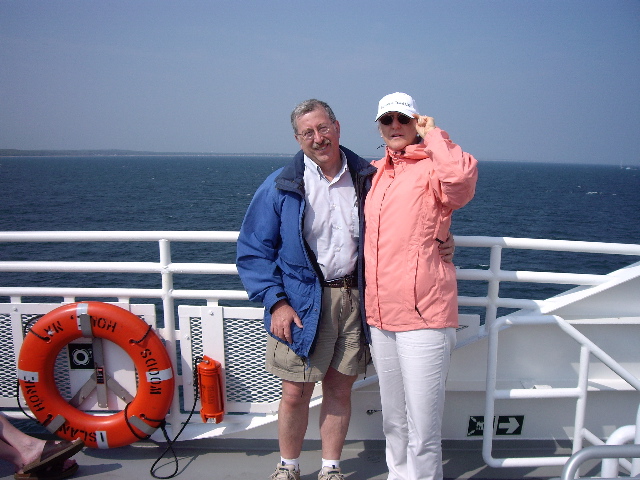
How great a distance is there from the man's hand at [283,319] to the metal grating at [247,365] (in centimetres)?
46

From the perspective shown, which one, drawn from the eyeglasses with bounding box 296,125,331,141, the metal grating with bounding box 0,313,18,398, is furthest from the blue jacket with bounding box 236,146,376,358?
the metal grating with bounding box 0,313,18,398

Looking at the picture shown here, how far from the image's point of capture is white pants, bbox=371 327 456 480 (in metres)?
1.77

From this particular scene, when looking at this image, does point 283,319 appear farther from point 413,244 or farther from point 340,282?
point 413,244

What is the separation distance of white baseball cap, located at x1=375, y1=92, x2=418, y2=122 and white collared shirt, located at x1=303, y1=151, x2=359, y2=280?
321 millimetres

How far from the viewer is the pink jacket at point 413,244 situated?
171 centimetres

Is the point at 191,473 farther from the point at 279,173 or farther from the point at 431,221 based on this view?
the point at 431,221

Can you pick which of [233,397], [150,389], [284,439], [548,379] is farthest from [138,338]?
[548,379]

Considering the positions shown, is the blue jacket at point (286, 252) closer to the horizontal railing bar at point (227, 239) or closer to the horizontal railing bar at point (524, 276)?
the horizontal railing bar at point (227, 239)

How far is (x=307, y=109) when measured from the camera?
188cm

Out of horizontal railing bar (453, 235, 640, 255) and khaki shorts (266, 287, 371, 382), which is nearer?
khaki shorts (266, 287, 371, 382)

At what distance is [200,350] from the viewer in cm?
243

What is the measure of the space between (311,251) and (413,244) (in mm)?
390

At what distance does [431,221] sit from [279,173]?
22.6 inches

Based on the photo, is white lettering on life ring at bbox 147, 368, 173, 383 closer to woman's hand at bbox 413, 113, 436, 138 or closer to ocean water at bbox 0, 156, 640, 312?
woman's hand at bbox 413, 113, 436, 138
